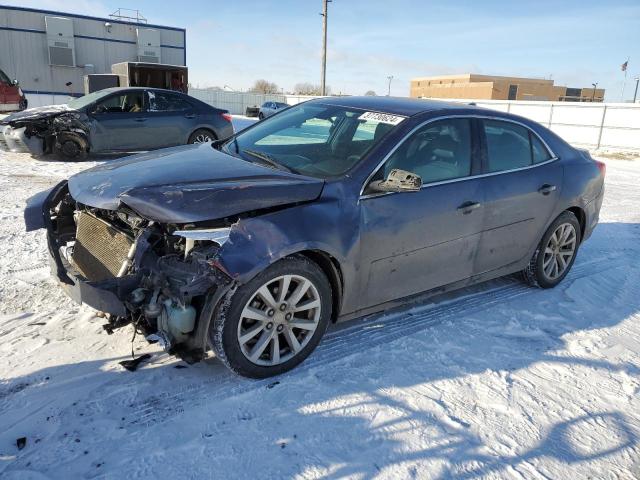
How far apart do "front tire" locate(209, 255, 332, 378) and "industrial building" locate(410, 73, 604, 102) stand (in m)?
60.2

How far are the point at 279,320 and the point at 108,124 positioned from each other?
854cm

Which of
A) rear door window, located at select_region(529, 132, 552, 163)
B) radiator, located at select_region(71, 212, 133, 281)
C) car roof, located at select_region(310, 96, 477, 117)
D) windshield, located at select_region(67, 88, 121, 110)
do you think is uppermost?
car roof, located at select_region(310, 96, 477, 117)

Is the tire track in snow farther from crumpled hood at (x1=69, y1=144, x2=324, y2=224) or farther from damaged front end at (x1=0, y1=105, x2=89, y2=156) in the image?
damaged front end at (x1=0, y1=105, x2=89, y2=156)

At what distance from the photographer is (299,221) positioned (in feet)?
10.00

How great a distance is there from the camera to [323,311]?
327 cm

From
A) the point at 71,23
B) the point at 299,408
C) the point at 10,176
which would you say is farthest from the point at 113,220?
the point at 71,23

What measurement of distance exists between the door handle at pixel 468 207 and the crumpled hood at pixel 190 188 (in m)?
1.21

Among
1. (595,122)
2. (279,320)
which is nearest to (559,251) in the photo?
(279,320)

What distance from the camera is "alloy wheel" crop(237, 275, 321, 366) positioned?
3.02 m

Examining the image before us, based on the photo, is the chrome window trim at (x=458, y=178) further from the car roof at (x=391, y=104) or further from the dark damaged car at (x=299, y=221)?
the car roof at (x=391, y=104)

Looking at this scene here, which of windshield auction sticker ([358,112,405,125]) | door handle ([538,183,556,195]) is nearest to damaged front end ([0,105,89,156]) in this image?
windshield auction sticker ([358,112,405,125])

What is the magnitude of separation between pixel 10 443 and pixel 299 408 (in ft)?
4.81

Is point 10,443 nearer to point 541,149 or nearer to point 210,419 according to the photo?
point 210,419

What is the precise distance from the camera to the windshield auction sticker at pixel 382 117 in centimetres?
372
